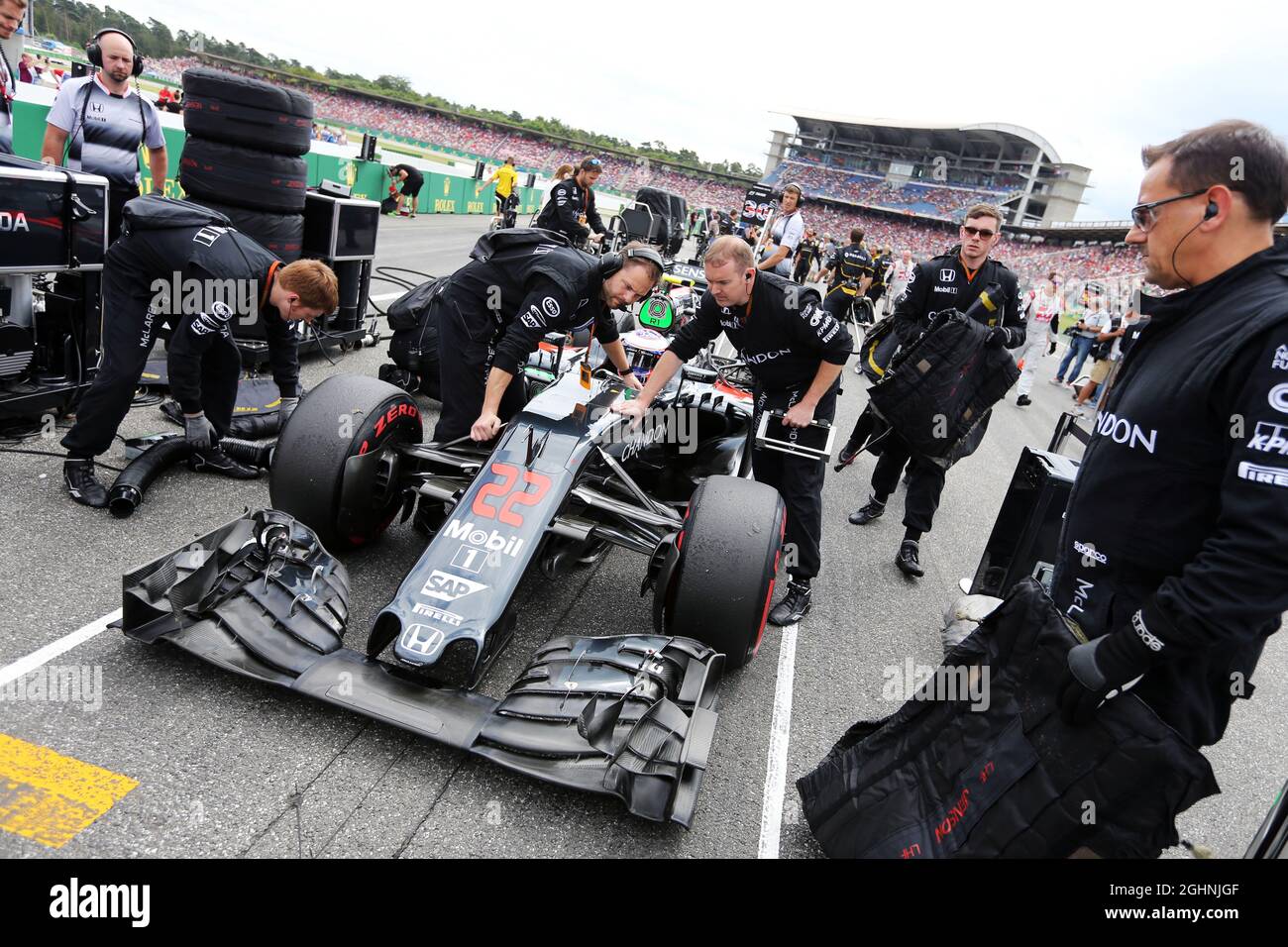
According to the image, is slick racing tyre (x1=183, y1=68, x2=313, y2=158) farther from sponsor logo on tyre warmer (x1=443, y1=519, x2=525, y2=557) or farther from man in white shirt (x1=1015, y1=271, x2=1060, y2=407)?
man in white shirt (x1=1015, y1=271, x2=1060, y2=407)

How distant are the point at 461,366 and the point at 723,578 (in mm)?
1950

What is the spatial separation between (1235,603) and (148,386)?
5835mm

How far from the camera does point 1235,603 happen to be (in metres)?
1.63

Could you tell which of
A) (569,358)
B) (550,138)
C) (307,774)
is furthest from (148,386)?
(550,138)

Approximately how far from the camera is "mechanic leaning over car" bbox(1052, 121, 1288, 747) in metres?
1.63

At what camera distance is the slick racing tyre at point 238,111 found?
18.0ft

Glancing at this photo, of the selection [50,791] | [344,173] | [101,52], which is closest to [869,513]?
[50,791]

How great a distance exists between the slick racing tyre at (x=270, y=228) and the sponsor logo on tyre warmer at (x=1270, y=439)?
5734 mm

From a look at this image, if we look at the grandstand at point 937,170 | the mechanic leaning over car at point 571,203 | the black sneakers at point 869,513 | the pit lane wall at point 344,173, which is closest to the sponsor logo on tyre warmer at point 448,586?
the black sneakers at point 869,513

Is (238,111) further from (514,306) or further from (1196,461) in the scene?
(1196,461)

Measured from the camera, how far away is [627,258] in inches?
149
